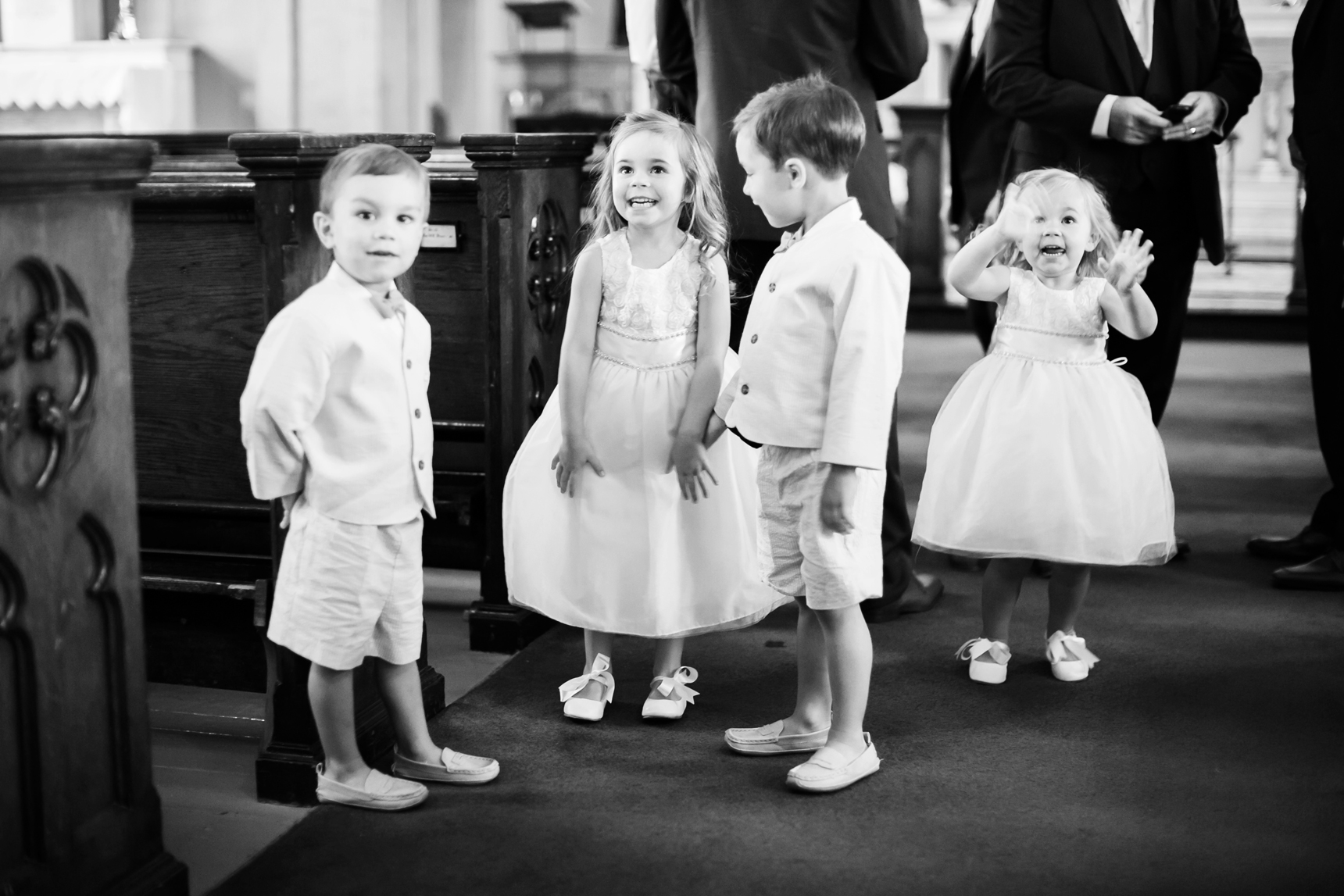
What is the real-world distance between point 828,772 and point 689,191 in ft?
3.39

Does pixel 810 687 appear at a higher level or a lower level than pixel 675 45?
lower

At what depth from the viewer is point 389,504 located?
7.26ft

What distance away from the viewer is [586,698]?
2764mm

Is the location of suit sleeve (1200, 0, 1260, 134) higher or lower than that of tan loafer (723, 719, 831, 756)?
higher

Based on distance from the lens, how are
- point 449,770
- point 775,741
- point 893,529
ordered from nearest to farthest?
point 449,770
point 775,741
point 893,529

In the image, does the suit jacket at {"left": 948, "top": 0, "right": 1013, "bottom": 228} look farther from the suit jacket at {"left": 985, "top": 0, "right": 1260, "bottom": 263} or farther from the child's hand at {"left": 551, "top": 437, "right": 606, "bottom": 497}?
the child's hand at {"left": 551, "top": 437, "right": 606, "bottom": 497}

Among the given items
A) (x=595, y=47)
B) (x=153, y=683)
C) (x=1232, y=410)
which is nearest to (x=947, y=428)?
(x=153, y=683)

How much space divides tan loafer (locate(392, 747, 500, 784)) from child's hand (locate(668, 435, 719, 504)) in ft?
1.94

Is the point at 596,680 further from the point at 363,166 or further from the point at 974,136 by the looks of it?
the point at 974,136

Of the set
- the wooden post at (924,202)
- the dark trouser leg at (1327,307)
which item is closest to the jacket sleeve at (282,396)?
the dark trouser leg at (1327,307)

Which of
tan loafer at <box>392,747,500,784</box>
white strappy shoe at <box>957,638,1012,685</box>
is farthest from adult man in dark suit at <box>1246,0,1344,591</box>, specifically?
tan loafer at <box>392,747,500,784</box>

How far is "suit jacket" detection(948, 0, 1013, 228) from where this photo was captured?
448 cm

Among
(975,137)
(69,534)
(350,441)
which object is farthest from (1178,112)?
(69,534)

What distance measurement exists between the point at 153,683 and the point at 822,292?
1.63 m
